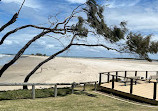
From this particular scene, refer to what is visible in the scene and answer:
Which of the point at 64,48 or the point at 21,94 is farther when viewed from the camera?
the point at 64,48

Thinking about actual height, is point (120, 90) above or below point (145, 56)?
below

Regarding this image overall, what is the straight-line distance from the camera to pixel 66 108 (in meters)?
8.12

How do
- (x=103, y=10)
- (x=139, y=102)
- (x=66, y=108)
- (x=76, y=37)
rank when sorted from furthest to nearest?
(x=76, y=37) < (x=103, y=10) < (x=139, y=102) < (x=66, y=108)

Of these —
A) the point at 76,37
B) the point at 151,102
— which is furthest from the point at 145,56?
the point at 76,37

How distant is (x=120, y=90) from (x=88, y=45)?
148 inches

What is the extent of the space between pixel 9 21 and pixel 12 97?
4.27m

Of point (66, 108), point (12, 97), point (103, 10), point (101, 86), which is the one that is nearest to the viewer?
point (66, 108)

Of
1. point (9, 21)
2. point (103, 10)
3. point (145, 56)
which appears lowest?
point (145, 56)

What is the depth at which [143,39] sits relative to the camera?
1249 cm

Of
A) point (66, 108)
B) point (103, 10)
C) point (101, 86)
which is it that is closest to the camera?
point (66, 108)

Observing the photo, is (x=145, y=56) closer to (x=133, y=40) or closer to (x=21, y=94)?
(x=133, y=40)

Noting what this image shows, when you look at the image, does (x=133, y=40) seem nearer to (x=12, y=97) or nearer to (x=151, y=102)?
(x=151, y=102)

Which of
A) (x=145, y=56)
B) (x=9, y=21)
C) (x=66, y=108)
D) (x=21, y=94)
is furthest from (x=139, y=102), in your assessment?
(x=9, y=21)

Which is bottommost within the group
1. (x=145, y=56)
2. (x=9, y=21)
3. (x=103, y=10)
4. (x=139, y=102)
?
(x=139, y=102)
